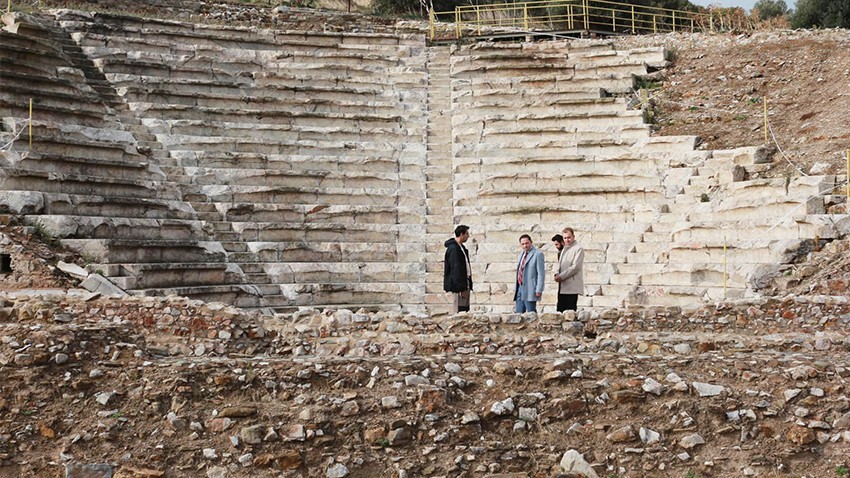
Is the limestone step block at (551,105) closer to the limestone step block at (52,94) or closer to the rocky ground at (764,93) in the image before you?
the rocky ground at (764,93)

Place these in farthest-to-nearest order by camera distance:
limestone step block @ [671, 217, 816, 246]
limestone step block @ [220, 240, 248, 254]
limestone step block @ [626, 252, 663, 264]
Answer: limestone step block @ [220, 240, 248, 254]
limestone step block @ [626, 252, 663, 264]
limestone step block @ [671, 217, 816, 246]

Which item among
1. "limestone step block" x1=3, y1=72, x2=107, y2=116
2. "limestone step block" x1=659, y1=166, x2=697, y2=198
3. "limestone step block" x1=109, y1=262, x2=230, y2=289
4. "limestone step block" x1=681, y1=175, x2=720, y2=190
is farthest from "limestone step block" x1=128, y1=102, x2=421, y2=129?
"limestone step block" x1=681, y1=175, x2=720, y2=190

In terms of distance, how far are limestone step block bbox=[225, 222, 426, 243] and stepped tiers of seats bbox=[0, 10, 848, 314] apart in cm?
3

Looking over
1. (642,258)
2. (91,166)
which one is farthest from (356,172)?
(642,258)

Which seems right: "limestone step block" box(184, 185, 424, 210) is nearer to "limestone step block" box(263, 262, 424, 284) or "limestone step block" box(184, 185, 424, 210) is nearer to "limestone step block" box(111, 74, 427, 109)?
"limestone step block" box(263, 262, 424, 284)

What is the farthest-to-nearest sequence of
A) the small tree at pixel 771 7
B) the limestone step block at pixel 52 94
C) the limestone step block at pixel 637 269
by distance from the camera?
the small tree at pixel 771 7
the limestone step block at pixel 52 94
the limestone step block at pixel 637 269

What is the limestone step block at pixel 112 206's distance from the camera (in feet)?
43.0

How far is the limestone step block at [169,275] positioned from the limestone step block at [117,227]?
81 cm

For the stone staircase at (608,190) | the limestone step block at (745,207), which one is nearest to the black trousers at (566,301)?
the stone staircase at (608,190)

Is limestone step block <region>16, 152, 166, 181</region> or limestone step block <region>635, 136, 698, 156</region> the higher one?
limestone step block <region>635, 136, 698, 156</region>

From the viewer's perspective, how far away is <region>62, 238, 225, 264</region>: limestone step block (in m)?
12.4

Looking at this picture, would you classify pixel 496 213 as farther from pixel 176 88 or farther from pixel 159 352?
pixel 159 352

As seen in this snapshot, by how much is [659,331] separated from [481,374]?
2.59m

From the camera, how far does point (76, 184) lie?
13867 mm
